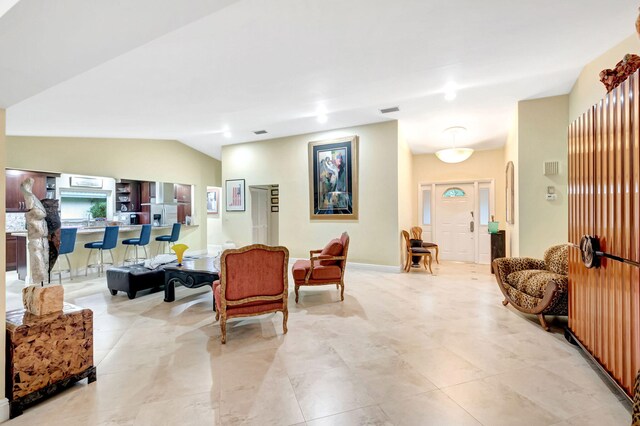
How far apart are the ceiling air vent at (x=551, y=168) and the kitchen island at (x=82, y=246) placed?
8.34m

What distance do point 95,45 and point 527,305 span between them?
14.6ft

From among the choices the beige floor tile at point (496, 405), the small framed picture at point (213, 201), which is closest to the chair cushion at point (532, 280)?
the beige floor tile at point (496, 405)

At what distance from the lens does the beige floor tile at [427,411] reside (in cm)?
178

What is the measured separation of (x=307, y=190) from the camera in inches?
285

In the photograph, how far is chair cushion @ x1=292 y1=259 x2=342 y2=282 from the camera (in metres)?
4.15

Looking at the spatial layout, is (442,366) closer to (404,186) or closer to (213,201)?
(404,186)

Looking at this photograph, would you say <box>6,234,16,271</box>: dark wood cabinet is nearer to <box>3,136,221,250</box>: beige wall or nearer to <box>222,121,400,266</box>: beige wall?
<box>3,136,221,250</box>: beige wall

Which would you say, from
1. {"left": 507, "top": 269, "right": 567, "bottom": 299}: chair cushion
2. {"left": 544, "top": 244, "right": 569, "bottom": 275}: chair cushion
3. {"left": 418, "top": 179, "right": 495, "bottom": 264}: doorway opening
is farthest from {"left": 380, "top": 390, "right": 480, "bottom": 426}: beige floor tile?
{"left": 418, "top": 179, "right": 495, "bottom": 264}: doorway opening

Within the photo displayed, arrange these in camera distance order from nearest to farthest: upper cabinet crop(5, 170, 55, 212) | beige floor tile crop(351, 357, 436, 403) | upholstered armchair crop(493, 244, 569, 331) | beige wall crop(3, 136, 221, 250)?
beige floor tile crop(351, 357, 436, 403)
upholstered armchair crop(493, 244, 569, 331)
upper cabinet crop(5, 170, 55, 212)
beige wall crop(3, 136, 221, 250)

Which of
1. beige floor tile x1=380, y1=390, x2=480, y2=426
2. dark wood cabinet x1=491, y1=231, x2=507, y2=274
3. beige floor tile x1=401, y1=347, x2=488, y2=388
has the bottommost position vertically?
beige floor tile x1=401, y1=347, x2=488, y2=388

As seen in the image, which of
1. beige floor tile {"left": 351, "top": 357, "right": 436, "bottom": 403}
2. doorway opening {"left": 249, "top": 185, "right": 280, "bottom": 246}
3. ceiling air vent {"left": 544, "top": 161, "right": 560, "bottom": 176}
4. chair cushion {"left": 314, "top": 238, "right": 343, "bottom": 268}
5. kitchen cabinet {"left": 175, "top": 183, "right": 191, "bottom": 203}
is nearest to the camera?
Answer: beige floor tile {"left": 351, "top": 357, "right": 436, "bottom": 403}

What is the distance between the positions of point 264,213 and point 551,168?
6.86 metres

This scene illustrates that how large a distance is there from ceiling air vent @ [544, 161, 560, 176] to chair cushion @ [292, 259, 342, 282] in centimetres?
375

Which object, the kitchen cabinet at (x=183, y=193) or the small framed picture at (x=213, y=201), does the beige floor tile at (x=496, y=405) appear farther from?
the small framed picture at (x=213, y=201)
